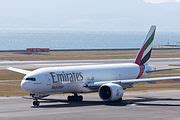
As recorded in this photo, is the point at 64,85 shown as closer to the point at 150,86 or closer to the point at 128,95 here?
the point at 128,95

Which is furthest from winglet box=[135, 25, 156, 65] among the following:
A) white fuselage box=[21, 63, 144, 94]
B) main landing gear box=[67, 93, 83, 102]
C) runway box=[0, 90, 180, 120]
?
main landing gear box=[67, 93, 83, 102]

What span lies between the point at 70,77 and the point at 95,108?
6.22 meters

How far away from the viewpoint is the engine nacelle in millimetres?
61125

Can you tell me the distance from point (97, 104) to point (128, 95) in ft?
34.8

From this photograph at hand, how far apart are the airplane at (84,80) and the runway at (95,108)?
109 cm

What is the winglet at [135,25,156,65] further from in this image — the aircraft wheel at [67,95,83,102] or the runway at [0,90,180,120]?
the aircraft wheel at [67,95,83,102]

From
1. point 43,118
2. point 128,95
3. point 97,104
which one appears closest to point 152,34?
point 128,95

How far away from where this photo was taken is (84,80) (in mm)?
63250

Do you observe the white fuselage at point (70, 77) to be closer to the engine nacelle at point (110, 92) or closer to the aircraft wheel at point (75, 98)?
the aircraft wheel at point (75, 98)

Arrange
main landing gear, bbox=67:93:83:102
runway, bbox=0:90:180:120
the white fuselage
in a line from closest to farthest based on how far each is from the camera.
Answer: runway, bbox=0:90:180:120 → the white fuselage → main landing gear, bbox=67:93:83:102

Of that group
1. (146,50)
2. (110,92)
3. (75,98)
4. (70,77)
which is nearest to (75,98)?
(75,98)

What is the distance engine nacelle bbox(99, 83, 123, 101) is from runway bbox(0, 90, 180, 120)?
0.77 metres

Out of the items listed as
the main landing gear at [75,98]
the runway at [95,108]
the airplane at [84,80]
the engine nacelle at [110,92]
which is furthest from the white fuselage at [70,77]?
the engine nacelle at [110,92]

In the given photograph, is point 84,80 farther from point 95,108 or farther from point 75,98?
point 95,108
